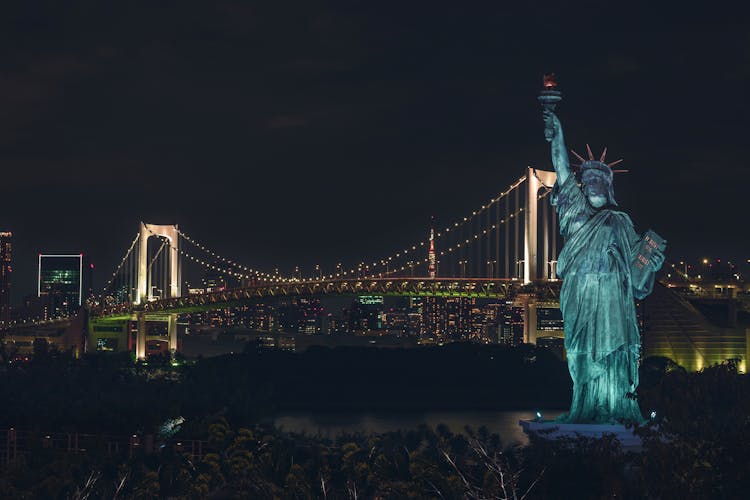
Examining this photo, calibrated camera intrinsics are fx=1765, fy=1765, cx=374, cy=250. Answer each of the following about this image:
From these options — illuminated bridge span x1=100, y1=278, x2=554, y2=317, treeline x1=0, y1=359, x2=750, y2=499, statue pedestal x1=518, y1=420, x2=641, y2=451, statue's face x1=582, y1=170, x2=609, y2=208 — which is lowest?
treeline x1=0, y1=359, x2=750, y2=499

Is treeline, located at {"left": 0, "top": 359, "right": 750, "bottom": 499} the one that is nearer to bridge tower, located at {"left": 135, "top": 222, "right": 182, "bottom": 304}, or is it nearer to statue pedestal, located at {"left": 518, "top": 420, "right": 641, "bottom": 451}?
statue pedestal, located at {"left": 518, "top": 420, "right": 641, "bottom": 451}

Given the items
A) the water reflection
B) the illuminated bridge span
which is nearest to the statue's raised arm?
the water reflection

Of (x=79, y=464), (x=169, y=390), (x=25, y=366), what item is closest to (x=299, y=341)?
(x=25, y=366)

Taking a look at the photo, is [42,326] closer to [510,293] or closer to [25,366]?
[25,366]

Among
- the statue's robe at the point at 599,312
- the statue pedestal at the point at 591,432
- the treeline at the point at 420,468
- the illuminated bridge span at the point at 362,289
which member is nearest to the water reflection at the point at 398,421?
the illuminated bridge span at the point at 362,289

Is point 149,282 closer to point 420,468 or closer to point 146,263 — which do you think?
point 146,263

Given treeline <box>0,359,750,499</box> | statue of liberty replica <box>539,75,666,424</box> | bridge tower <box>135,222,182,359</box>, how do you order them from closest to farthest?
treeline <box>0,359,750,499</box>
statue of liberty replica <box>539,75,666,424</box>
bridge tower <box>135,222,182,359</box>

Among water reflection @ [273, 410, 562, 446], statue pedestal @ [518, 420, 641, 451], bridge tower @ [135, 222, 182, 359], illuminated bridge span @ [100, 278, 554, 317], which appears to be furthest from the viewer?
bridge tower @ [135, 222, 182, 359]
